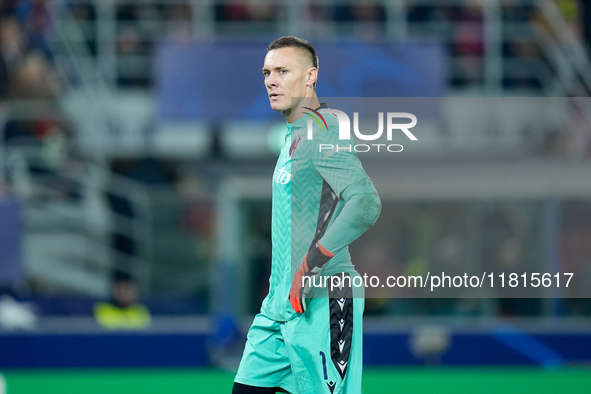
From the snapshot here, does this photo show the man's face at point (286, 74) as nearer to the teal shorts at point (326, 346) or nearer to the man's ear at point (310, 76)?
the man's ear at point (310, 76)

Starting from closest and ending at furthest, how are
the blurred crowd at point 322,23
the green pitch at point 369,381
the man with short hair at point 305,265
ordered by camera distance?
1. the man with short hair at point 305,265
2. the green pitch at point 369,381
3. the blurred crowd at point 322,23

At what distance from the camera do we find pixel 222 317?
8.82m

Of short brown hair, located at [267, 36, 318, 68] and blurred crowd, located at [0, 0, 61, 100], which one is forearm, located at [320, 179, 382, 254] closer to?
short brown hair, located at [267, 36, 318, 68]

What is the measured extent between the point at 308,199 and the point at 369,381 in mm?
4808

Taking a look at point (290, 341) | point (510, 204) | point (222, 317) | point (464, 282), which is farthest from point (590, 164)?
point (290, 341)

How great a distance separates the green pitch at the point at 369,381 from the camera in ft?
25.6

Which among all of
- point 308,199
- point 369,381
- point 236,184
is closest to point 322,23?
point 236,184

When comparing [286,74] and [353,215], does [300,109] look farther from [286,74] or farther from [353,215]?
[353,215]

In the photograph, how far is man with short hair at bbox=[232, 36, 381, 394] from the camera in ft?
11.5

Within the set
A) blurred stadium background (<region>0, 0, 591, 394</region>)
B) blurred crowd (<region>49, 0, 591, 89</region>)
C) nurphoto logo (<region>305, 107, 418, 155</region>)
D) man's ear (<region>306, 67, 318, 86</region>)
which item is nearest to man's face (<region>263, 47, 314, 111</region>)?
man's ear (<region>306, 67, 318, 86</region>)

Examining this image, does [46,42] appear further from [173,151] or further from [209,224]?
[209,224]

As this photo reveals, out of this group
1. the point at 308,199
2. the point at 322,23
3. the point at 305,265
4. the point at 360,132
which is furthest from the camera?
the point at 322,23

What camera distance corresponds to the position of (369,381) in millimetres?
8094

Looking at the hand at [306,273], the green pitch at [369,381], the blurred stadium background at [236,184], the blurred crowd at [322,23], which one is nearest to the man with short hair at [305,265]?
the hand at [306,273]
